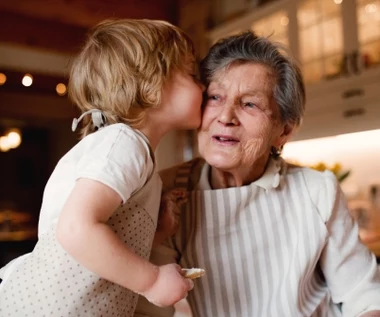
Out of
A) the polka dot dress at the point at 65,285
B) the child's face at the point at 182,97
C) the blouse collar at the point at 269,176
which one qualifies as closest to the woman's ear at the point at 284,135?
the blouse collar at the point at 269,176

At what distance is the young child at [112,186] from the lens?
2.68 ft

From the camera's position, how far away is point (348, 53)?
10.3 ft

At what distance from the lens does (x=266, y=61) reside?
131 centimetres

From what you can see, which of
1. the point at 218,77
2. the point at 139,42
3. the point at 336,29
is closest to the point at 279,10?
the point at 336,29

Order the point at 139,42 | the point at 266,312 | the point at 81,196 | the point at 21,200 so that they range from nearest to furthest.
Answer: the point at 81,196
the point at 139,42
the point at 266,312
the point at 21,200

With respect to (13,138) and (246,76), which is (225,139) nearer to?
(246,76)

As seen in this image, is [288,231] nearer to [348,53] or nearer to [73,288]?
[73,288]

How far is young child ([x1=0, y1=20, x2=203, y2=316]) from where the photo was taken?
816 millimetres

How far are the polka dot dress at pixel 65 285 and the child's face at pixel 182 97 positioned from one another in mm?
252

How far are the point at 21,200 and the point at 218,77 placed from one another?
767cm

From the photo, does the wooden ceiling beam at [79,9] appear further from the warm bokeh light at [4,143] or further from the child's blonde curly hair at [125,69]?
the warm bokeh light at [4,143]

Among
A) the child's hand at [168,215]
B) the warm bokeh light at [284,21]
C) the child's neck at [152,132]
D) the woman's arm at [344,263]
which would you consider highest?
the warm bokeh light at [284,21]

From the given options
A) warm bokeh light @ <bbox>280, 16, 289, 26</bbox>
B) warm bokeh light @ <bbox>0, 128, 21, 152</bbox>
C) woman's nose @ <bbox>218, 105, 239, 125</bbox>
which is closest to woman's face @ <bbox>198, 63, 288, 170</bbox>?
woman's nose @ <bbox>218, 105, 239, 125</bbox>

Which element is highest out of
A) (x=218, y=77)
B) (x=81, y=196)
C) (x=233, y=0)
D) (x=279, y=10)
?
(x=233, y=0)
